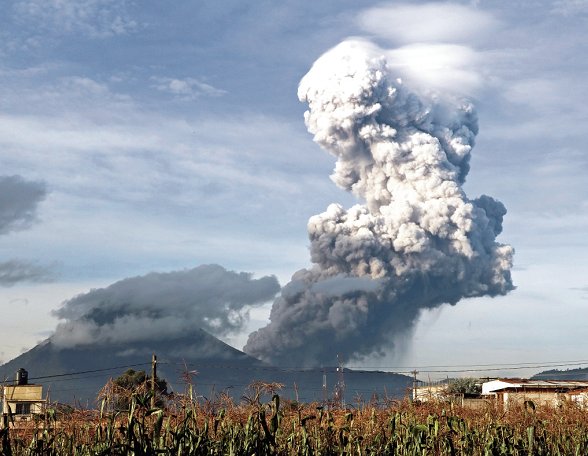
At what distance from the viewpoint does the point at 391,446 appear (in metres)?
12.9

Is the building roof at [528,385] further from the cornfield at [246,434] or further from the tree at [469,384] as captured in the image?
the cornfield at [246,434]

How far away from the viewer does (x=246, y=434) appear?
34.6 ft

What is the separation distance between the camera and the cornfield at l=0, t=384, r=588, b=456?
29.6 ft

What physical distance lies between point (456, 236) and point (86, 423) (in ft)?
484

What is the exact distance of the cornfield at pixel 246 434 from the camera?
9.02m

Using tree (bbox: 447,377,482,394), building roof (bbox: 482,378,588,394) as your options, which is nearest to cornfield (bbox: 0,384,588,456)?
building roof (bbox: 482,378,588,394)

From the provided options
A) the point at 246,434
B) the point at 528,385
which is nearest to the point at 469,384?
the point at 528,385

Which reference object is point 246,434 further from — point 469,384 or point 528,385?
point 469,384

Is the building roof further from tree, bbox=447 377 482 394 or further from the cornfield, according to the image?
the cornfield

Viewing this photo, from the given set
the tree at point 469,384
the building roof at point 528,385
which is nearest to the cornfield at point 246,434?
the building roof at point 528,385

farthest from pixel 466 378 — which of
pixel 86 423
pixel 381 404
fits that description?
pixel 86 423

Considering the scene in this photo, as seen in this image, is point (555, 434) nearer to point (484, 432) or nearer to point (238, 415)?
point (484, 432)

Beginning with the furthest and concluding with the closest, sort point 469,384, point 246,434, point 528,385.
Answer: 1. point 469,384
2. point 528,385
3. point 246,434

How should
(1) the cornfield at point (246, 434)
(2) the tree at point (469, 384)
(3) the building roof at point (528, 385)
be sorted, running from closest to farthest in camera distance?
(1) the cornfield at point (246, 434) → (3) the building roof at point (528, 385) → (2) the tree at point (469, 384)
